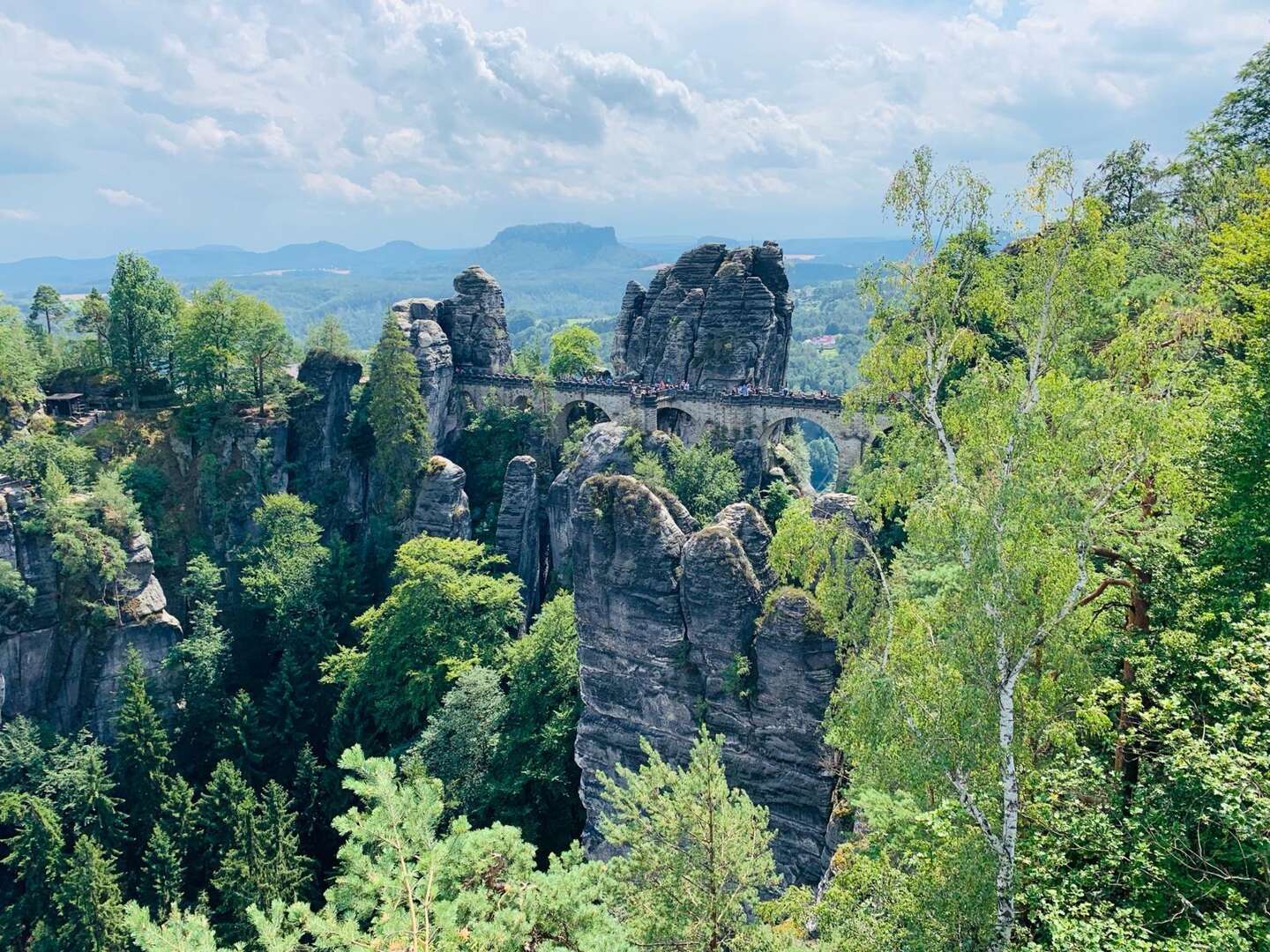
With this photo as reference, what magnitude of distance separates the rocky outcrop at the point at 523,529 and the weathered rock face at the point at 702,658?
19020 millimetres

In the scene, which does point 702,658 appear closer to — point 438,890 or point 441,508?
point 438,890

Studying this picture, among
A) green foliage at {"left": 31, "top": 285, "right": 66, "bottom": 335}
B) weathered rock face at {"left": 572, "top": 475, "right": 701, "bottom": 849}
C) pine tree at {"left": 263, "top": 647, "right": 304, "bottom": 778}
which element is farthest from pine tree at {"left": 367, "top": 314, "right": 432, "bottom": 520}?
green foliage at {"left": 31, "top": 285, "right": 66, "bottom": 335}

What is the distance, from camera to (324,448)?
179ft

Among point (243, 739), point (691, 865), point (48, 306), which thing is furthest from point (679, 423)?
point (48, 306)

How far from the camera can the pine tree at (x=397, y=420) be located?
50625 mm

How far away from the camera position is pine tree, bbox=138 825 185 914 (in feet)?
108

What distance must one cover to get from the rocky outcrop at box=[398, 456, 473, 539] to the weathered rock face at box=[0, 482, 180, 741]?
45.2 ft

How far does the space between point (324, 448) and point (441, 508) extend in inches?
454

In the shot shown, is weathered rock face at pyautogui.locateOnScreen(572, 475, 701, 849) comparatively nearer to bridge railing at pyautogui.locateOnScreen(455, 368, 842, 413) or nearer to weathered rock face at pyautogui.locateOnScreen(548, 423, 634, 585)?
weathered rock face at pyautogui.locateOnScreen(548, 423, 634, 585)

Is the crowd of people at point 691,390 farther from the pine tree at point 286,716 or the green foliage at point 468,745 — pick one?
the pine tree at point 286,716

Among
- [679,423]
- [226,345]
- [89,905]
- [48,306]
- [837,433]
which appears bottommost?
[89,905]

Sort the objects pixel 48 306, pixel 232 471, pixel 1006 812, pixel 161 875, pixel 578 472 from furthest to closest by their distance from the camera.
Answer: pixel 48 306 → pixel 232 471 → pixel 578 472 → pixel 161 875 → pixel 1006 812

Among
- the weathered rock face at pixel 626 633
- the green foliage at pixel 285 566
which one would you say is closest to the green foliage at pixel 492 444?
the green foliage at pixel 285 566

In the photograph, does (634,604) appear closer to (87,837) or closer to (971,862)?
(971,862)
